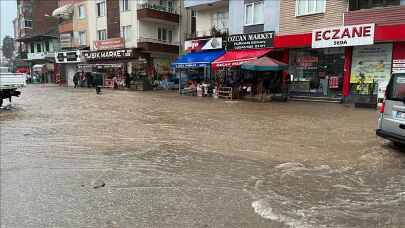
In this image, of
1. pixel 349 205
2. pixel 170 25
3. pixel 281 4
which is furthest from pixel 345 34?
pixel 170 25

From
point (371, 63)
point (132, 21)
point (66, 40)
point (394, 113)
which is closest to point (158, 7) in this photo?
point (132, 21)

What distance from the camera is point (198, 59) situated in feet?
82.7

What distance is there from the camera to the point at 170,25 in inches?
1489

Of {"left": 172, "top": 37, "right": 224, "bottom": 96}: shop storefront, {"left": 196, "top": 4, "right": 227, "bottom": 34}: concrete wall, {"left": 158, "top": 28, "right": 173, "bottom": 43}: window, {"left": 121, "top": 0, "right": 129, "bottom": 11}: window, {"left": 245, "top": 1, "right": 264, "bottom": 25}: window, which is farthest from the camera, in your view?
{"left": 158, "top": 28, "right": 173, "bottom": 43}: window

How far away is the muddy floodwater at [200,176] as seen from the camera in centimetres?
441

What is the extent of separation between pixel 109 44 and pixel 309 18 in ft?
76.2

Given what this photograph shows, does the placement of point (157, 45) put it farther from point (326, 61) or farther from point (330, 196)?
point (330, 196)

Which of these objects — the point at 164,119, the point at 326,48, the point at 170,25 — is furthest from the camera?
the point at 170,25

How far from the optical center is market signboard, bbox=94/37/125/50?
36.5 meters

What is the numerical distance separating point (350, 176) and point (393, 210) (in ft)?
4.91

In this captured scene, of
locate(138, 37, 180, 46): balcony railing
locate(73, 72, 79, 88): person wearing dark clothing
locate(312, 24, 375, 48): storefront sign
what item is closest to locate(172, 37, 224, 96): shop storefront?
locate(312, 24, 375, 48): storefront sign

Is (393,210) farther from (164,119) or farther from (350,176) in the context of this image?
(164,119)

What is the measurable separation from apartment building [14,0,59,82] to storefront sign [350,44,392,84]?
42751mm

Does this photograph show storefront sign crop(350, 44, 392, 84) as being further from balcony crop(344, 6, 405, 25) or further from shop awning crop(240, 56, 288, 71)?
shop awning crop(240, 56, 288, 71)
